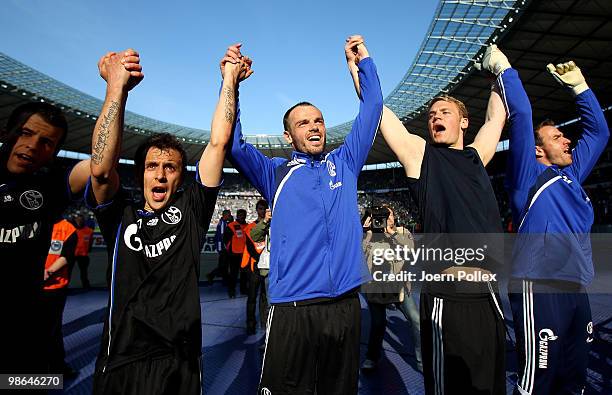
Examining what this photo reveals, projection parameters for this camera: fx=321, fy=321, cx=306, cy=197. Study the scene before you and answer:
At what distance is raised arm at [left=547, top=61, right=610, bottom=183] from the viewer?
270 centimetres

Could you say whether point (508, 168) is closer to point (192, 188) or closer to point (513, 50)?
point (192, 188)

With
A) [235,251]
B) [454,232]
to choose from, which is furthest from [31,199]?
[235,251]

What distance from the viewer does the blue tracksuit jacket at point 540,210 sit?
2064mm

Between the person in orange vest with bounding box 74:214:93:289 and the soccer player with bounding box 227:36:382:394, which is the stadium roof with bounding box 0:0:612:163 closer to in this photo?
the soccer player with bounding box 227:36:382:394

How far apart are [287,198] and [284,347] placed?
0.83m

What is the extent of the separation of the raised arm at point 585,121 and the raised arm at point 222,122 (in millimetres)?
2649

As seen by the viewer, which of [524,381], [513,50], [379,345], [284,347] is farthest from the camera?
[513,50]

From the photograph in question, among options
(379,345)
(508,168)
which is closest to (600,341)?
(379,345)

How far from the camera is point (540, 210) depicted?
2.23 meters

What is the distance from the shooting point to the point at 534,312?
6.64 ft

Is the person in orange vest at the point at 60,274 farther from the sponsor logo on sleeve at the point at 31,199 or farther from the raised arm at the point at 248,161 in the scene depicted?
the raised arm at the point at 248,161

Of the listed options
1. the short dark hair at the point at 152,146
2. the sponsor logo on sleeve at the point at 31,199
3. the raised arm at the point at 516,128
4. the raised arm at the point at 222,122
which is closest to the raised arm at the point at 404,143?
the raised arm at the point at 516,128

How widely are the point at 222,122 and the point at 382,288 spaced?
3.25 meters

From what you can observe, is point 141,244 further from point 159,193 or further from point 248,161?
point 248,161
